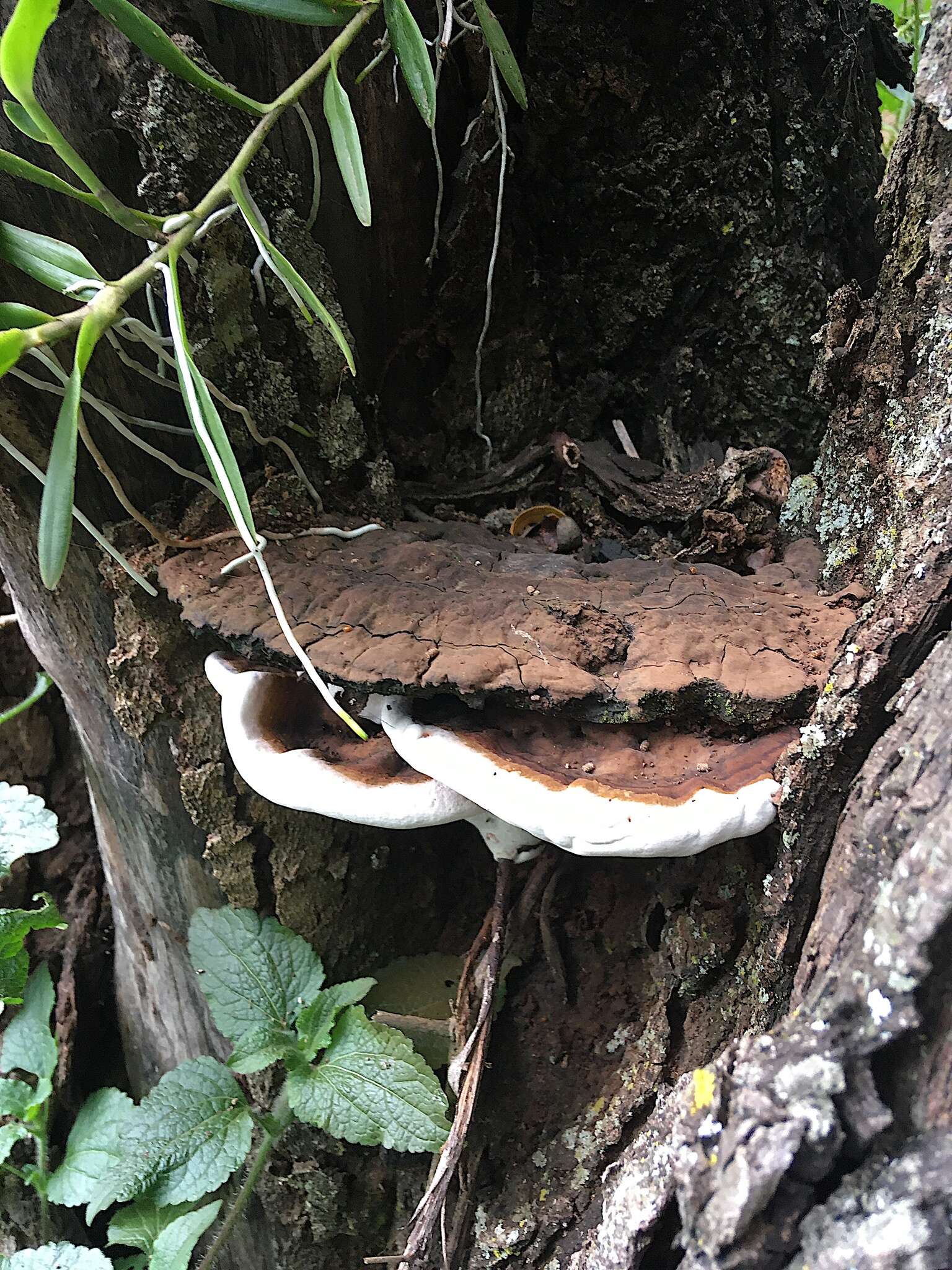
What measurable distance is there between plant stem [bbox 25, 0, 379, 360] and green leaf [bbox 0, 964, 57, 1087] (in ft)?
5.57

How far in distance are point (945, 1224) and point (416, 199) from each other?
163 cm

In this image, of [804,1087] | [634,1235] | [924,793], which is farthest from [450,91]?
[634,1235]

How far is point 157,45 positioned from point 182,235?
191 mm

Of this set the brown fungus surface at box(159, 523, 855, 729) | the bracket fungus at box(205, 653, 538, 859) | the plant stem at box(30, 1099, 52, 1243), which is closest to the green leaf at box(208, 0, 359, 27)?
the brown fungus surface at box(159, 523, 855, 729)

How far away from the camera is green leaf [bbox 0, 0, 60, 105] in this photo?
0.69 meters

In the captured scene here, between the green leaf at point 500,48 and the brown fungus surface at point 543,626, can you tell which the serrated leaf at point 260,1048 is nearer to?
the brown fungus surface at point 543,626

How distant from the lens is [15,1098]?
68.8 inches

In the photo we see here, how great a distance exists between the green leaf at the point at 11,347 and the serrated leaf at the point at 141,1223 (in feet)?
5.26

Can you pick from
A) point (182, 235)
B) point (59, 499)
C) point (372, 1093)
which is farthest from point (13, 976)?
point (182, 235)

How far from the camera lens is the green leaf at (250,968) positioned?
154 cm

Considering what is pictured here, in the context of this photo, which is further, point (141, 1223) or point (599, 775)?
point (141, 1223)

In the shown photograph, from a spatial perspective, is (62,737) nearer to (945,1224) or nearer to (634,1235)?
(634,1235)

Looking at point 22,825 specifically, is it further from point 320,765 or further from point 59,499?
point 59,499

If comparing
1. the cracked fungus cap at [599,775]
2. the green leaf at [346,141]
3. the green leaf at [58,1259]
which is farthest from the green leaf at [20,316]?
the green leaf at [58,1259]
